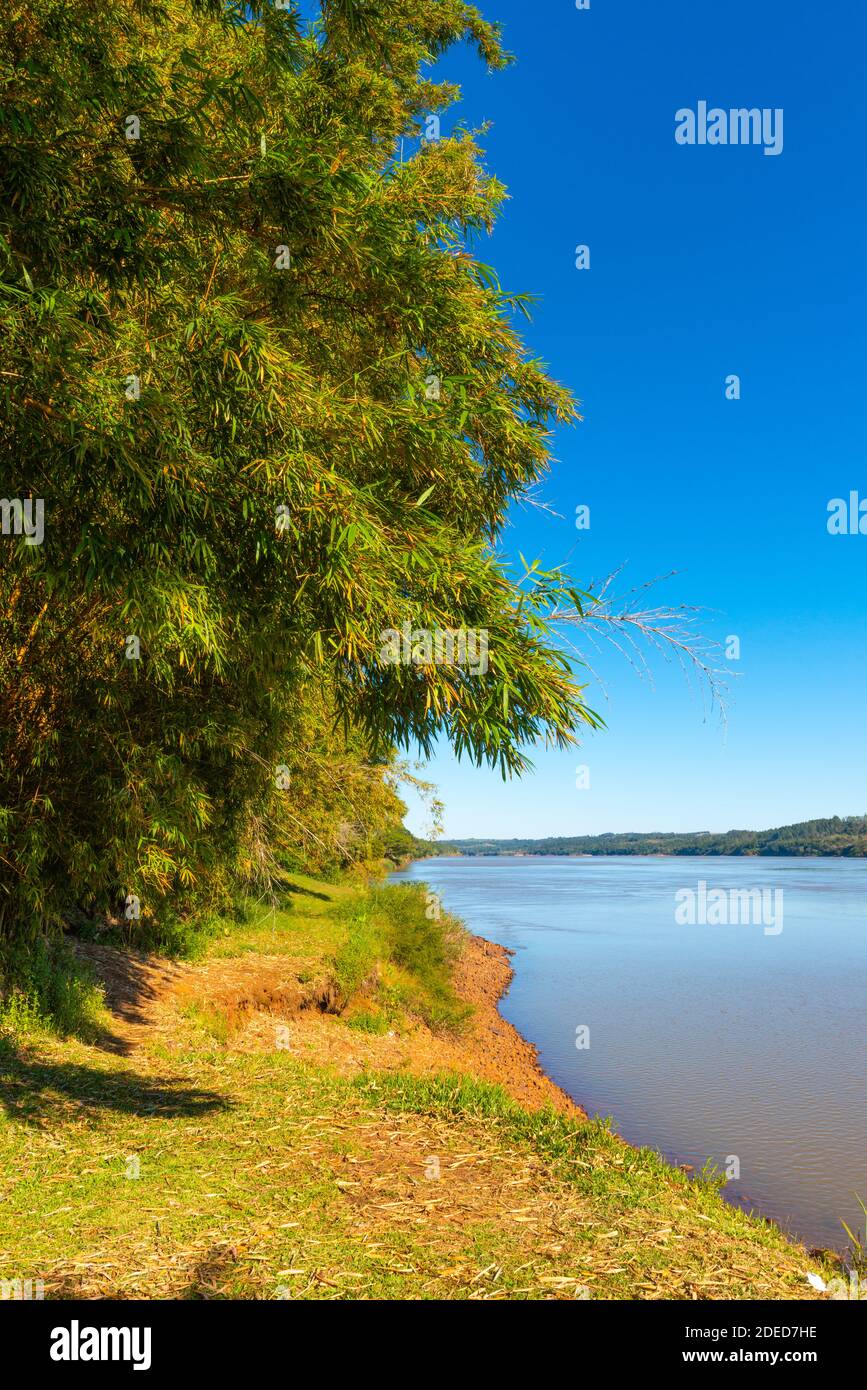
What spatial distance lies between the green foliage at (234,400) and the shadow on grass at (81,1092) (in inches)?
82.3

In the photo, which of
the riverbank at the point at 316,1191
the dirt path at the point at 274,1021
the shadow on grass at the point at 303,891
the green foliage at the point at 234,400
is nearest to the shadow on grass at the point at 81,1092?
the riverbank at the point at 316,1191

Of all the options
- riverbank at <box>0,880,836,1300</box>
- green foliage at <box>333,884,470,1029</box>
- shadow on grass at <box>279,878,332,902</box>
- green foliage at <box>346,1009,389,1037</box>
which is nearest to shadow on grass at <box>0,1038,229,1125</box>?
riverbank at <box>0,880,836,1300</box>

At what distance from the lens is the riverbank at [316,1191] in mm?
4344

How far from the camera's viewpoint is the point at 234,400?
481 centimetres

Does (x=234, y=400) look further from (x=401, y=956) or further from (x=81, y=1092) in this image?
(x=401, y=956)

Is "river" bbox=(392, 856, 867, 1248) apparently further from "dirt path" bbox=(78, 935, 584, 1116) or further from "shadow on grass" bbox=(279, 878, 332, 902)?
"shadow on grass" bbox=(279, 878, 332, 902)

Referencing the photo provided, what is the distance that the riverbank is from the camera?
4.34m

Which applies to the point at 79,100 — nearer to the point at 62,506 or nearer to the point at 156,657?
the point at 62,506

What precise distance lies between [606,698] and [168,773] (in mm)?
4452

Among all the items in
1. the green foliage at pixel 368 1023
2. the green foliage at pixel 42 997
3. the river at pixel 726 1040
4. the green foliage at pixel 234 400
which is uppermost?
the green foliage at pixel 234 400

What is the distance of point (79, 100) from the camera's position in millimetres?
4762

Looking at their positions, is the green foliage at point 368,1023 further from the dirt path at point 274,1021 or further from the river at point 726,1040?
the river at point 726,1040

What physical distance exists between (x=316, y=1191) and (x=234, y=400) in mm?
4865

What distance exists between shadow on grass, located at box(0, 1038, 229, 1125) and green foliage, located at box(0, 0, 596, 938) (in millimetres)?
2091
